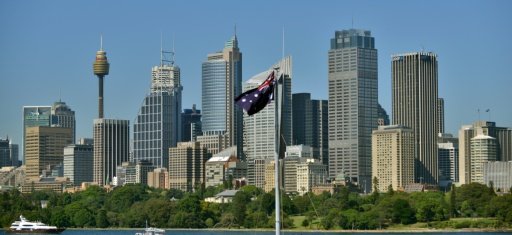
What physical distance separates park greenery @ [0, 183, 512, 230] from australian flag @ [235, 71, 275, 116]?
105171 millimetres

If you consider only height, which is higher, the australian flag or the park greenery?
the australian flag

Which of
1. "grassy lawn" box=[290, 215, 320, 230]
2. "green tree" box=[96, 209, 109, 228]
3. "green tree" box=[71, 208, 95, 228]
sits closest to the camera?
"grassy lawn" box=[290, 215, 320, 230]

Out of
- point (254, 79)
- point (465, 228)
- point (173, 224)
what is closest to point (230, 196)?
point (173, 224)

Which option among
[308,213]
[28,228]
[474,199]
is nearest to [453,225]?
[474,199]

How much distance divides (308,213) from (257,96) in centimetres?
12314

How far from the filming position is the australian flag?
2942cm

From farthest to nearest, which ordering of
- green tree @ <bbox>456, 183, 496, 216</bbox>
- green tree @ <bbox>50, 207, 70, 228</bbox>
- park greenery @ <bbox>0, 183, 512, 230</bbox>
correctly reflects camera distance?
1. green tree @ <bbox>456, 183, 496, 216</bbox>
2. green tree @ <bbox>50, 207, 70, 228</bbox>
3. park greenery @ <bbox>0, 183, 512, 230</bbox>

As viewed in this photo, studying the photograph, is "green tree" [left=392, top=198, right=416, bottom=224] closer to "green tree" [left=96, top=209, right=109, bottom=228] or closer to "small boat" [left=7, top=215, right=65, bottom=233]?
"green tree" [left=96, top=209, right=109, bottom=228]

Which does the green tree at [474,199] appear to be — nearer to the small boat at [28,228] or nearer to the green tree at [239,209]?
the green tree at [239,209]

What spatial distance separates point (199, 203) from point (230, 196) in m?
38.0

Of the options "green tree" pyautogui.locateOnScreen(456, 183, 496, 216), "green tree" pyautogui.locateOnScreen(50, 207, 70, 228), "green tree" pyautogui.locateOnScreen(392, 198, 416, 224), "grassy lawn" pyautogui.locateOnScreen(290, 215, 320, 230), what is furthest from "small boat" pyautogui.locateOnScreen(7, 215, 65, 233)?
"green tree" pyautogui.locateOnScreen(456, 183, 496, 216)

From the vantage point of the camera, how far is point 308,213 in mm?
152000

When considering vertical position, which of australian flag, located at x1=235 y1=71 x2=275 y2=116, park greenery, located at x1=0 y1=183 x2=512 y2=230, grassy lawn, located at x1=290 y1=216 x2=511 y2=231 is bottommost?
grassy lawn, located at x1=290 y1=216 x2=511 y2=231

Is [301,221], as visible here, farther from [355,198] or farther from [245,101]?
[245,101]
